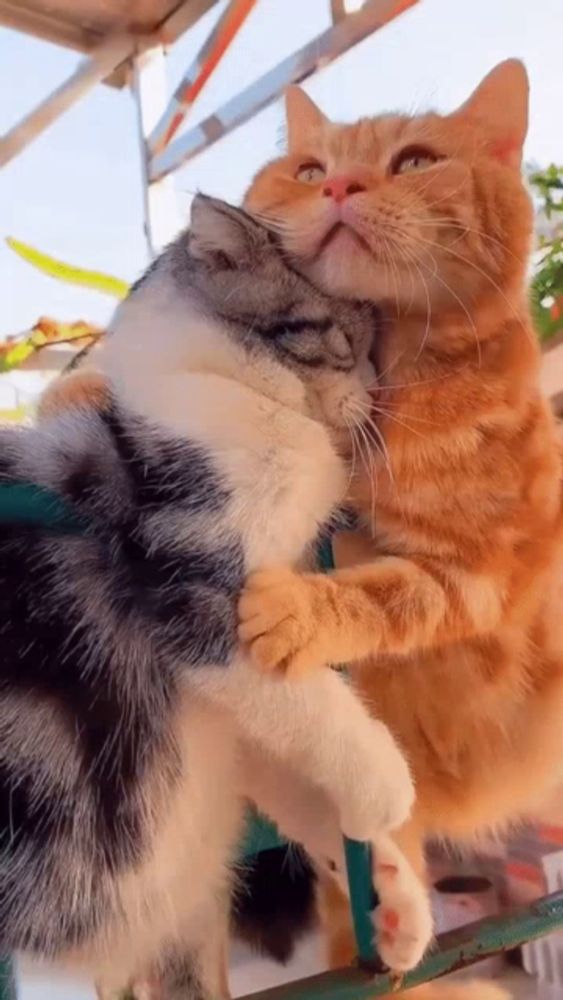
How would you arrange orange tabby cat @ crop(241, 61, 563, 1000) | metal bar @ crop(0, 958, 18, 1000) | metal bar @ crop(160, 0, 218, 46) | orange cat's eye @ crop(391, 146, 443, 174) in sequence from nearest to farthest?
metal bar @ crop(0, 958, 18, 1000), orange tabby cat @ crop(241, 61, 563, 1000), orange cat's eye @ crop(391, 146, 443, 174), metal bar @ crop(160, 0, 218, 46)

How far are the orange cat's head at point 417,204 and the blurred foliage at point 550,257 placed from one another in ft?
1.14

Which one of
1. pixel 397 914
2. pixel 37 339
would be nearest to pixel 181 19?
pixel 37 339

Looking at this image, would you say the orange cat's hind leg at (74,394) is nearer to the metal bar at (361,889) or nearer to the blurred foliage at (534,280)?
the blurred foliage at (534,280)

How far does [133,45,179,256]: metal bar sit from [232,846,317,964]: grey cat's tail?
1.69 meters

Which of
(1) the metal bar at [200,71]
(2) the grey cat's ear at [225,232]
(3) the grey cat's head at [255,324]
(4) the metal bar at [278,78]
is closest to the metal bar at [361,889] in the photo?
(3) the grey cat's head at [255,324]

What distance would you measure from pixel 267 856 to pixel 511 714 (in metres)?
0.26

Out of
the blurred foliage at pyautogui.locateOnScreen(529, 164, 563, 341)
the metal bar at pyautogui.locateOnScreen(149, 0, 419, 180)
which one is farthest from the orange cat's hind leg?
the metal bar at pyautogui.locateOnScreen(149, 0, 419, 180)

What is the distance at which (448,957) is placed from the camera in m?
0.62

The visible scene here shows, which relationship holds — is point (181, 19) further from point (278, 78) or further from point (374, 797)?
point (374, 797)

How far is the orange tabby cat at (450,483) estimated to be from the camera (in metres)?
0.64

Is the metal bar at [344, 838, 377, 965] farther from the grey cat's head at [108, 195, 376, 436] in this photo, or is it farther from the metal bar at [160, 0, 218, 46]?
the metal bar at [160, 0, 218, 46]

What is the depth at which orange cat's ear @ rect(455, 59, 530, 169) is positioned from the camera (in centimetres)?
79

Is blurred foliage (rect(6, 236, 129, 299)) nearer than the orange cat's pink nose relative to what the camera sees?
No

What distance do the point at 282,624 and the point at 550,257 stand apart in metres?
0.88
